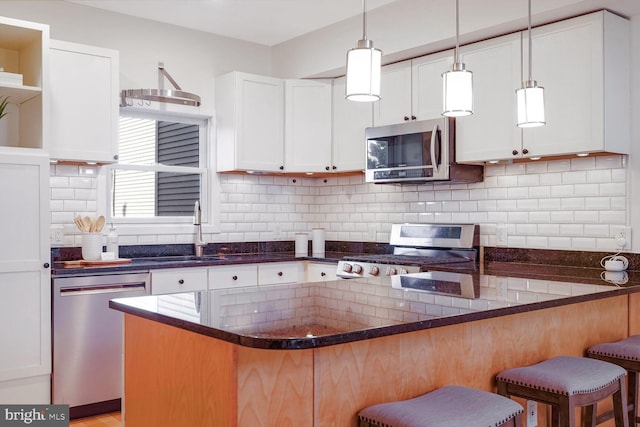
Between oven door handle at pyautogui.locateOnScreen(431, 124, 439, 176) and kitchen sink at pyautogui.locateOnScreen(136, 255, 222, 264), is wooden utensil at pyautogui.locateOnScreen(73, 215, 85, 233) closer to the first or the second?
kitchen sink at pyautogui.locateOnScreen(136, 255, 222, 264)

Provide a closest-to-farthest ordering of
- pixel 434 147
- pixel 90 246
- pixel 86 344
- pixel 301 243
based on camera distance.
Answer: pixel 86 344 < pixel 90 246 < pixel 434 147 < pixel 301 243

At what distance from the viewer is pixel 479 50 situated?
4125 mm

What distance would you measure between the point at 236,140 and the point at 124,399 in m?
2.95

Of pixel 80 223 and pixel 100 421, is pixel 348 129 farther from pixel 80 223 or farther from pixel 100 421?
pixel 100 421

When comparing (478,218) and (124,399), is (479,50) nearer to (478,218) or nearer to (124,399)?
(478,218)

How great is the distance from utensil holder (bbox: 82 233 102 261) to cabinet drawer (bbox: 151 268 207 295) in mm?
450

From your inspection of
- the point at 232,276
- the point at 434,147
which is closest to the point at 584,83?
the point at 434,147

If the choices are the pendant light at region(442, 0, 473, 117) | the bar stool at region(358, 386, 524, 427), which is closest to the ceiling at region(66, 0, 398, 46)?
the pendant light at region(442, 0, 473, 117)

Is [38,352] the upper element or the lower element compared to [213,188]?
lower

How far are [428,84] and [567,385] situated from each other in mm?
2767

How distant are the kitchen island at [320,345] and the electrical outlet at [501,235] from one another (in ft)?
5.13

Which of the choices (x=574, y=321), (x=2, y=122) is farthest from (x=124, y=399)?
(x=2, y=122)

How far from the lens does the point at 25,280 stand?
3.53 meters

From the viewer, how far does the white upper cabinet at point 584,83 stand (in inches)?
139
